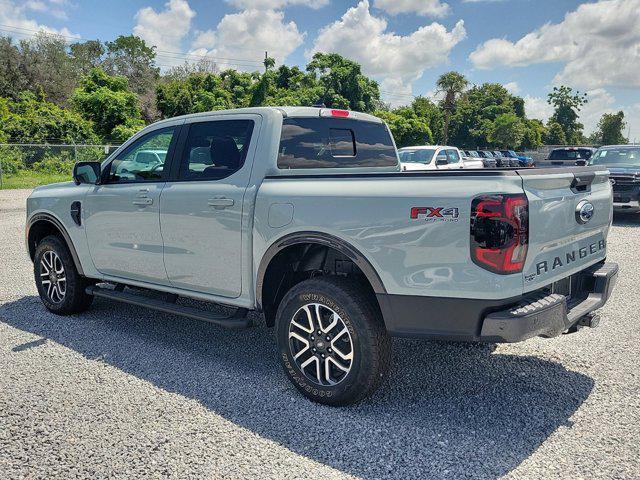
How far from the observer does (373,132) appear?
15.8 feet

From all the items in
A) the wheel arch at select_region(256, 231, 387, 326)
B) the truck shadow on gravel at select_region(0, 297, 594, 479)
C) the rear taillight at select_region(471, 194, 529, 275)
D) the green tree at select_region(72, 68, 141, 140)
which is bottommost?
the truck shadow on gravel at select_region(0, 297, 594, 479)

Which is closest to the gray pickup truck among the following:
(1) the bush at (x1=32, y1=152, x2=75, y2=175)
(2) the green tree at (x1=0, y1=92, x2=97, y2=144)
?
(1) the bush at (x1=32, y1=152, x2=75, y2=175)

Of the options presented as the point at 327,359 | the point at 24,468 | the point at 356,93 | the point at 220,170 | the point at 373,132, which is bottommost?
the point at 24,468

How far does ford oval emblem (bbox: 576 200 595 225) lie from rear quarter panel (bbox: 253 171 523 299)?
2.43 ft

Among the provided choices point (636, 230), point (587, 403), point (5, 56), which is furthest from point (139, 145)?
point (5, 56)

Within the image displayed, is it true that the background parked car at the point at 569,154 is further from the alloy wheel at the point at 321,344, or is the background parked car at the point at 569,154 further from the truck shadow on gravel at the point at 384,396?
the alloy wheel at the point at 321,344

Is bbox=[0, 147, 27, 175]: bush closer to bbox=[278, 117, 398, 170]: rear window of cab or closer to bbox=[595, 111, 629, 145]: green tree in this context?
bbox=[278, 117, 398, 170]: rear window of cab

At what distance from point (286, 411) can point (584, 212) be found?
90.1 inches

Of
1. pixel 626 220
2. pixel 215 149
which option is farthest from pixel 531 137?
pixel 215 149

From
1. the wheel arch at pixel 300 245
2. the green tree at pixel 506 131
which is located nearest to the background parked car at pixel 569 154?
the wheel arch at pixel 300 245

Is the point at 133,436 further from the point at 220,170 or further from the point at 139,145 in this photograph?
the point at 139,145

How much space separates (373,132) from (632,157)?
11.6 meters

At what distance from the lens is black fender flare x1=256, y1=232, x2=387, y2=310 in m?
3.22

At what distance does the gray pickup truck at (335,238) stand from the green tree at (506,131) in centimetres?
6317
